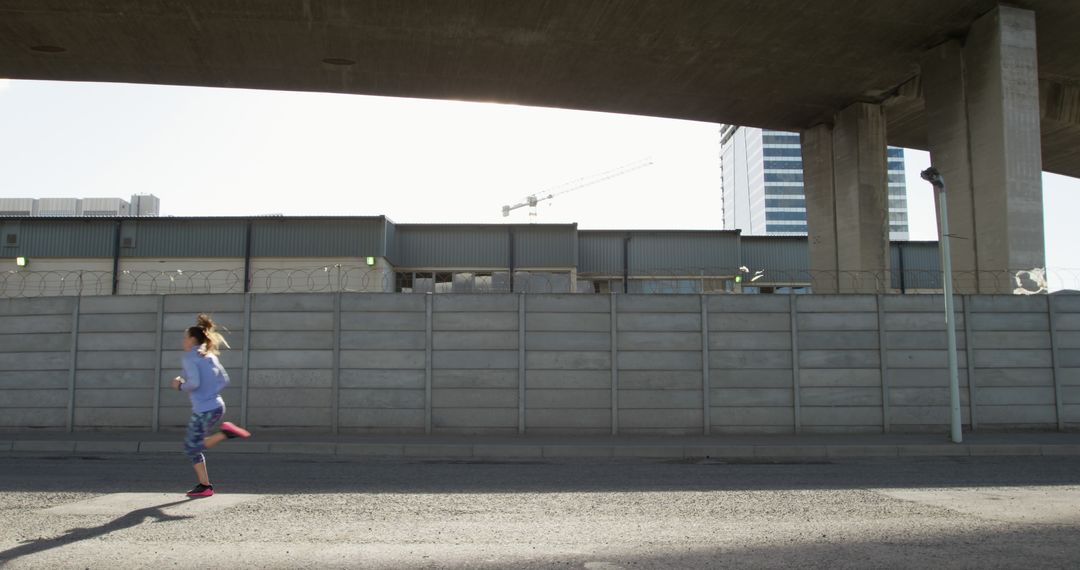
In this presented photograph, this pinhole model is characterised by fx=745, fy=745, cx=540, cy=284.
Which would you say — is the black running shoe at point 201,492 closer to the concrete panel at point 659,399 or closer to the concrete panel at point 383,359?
the concrete panel at point 383,359

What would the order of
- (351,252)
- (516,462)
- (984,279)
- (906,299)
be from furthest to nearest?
1. (351,252)
2. (984,279)
3. (906,299)
4. (516,462)

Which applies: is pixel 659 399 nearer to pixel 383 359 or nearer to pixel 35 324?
pixel 383 359

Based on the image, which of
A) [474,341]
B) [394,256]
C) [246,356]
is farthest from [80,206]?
[474,341]

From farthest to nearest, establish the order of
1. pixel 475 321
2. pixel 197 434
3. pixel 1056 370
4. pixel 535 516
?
pixel 1056 370 < pixel 475 321 < pixel 197 434 < pixel 535 516

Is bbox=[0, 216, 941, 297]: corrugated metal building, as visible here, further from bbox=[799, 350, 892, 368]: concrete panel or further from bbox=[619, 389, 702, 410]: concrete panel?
bbox=[619, 389, 702, 410]: concrete panel

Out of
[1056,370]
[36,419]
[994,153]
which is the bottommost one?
[36,419]

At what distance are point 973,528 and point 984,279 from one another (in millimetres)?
13352

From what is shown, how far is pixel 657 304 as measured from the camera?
13.0 metres

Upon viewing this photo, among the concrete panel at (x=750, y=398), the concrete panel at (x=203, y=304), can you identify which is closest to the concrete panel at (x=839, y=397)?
→ the concrete panel at (x=750, y=398)

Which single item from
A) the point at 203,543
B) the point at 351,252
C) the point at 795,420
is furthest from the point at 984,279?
the point at 351,252

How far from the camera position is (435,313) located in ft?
42.3

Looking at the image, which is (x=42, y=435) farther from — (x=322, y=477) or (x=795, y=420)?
(x=795, y=420)

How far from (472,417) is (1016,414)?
970 cm

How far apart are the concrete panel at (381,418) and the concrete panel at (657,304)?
3.96 metres
